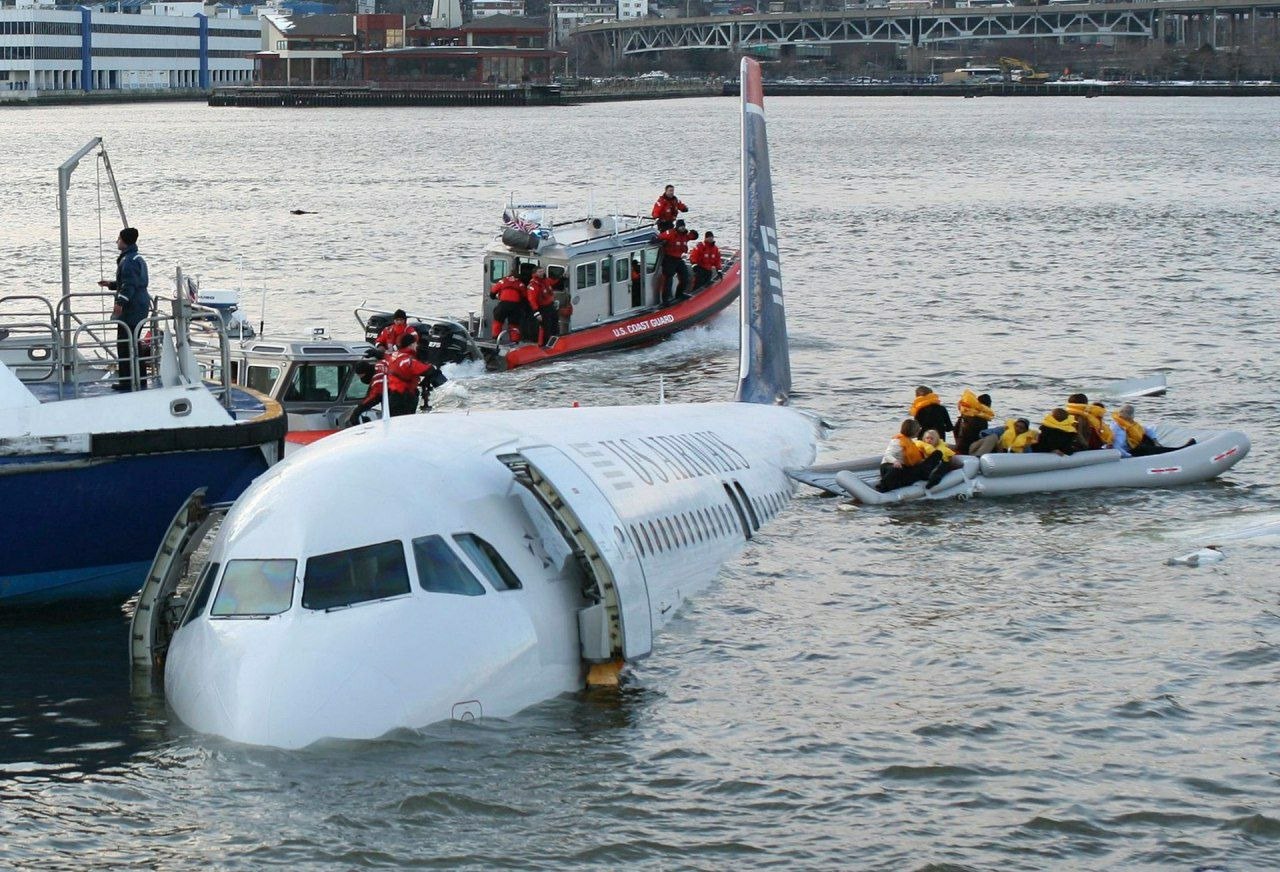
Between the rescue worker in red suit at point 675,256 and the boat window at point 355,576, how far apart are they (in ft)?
107

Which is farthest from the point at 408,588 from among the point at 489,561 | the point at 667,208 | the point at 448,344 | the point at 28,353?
the point at 667,208

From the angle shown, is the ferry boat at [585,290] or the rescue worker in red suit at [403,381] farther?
the ferry boat at [585,290]

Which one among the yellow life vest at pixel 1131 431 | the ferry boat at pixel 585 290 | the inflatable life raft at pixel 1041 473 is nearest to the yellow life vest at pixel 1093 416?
the yellow life vest at pixel 1131 431

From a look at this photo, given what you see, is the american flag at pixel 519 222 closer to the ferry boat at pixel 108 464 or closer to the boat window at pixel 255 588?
the ferry boat at pixel 108 464

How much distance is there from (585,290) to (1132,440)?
58.0 feet

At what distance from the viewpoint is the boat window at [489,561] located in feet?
51.4

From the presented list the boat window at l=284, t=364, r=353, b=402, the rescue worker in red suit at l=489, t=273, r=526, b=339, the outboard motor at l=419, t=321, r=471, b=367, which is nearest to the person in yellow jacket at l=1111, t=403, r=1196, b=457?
the boat window at l=284, t=364, r=353, b=402

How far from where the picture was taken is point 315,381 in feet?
104

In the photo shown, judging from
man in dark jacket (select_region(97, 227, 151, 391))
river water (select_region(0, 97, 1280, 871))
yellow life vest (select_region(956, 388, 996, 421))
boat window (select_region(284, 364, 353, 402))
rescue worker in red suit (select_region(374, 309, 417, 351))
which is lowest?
river water (select_region(0, 97, 1280, 871))

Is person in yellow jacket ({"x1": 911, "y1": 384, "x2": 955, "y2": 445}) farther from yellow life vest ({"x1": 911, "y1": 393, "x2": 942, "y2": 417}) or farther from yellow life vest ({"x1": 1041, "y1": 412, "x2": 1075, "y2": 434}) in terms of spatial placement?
yellow life vest ({"x1": 1041, "y1": 412, "x2": 1075, "y2": 434})

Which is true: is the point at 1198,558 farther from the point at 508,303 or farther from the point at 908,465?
the point at 508,303

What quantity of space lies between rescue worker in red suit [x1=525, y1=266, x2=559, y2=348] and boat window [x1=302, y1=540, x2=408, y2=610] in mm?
29161

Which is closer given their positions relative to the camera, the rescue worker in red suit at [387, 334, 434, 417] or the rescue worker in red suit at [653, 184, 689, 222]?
the rescue worker in red suit at [387, 334, 434, 417]

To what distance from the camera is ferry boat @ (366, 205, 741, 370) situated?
44219 mm
